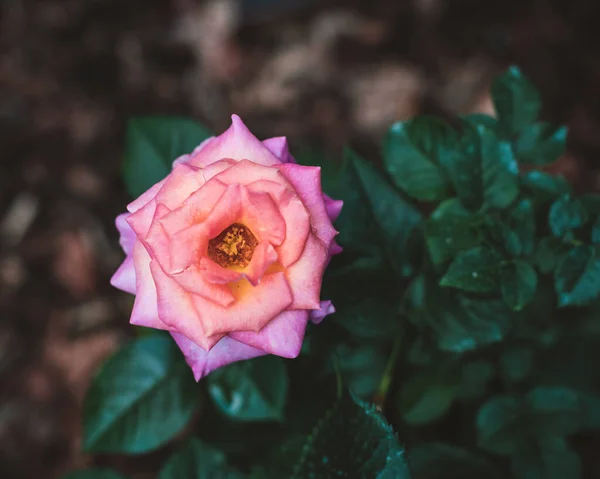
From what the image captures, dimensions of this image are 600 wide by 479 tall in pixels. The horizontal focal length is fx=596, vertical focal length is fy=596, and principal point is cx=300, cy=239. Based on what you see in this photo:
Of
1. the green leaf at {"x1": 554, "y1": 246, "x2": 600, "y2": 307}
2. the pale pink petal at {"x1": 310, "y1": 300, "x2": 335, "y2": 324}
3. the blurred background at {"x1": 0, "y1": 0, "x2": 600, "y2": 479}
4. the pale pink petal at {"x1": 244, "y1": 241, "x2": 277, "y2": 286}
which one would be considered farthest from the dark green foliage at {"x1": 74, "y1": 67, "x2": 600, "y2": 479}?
the blurred background at {"x1": 0, "y1": 0, "x2": 600, "y2": 479}

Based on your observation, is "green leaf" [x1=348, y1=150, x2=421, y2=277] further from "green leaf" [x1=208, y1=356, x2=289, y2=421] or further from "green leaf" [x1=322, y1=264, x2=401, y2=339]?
"green leaf" [x1=208, y1=356, x2=289, y2=421]

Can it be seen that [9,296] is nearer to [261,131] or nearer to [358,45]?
[261,131]

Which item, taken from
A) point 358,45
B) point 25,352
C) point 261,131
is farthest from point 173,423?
point 358,45

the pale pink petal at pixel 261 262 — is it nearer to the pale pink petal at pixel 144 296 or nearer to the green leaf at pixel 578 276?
the pale pink petal at pixel 144 296

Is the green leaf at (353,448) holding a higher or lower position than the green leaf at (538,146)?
lower

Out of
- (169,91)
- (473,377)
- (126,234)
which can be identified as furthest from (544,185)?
(169,91)

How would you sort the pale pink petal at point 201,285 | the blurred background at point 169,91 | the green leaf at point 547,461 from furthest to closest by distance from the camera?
the blurred background at point 169,91 → the green leaf at point 547,461 → the pale pink petal at point 201,285

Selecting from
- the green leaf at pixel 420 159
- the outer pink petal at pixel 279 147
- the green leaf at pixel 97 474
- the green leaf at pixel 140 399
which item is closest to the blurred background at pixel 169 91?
the green leaf at pixel 97 474
